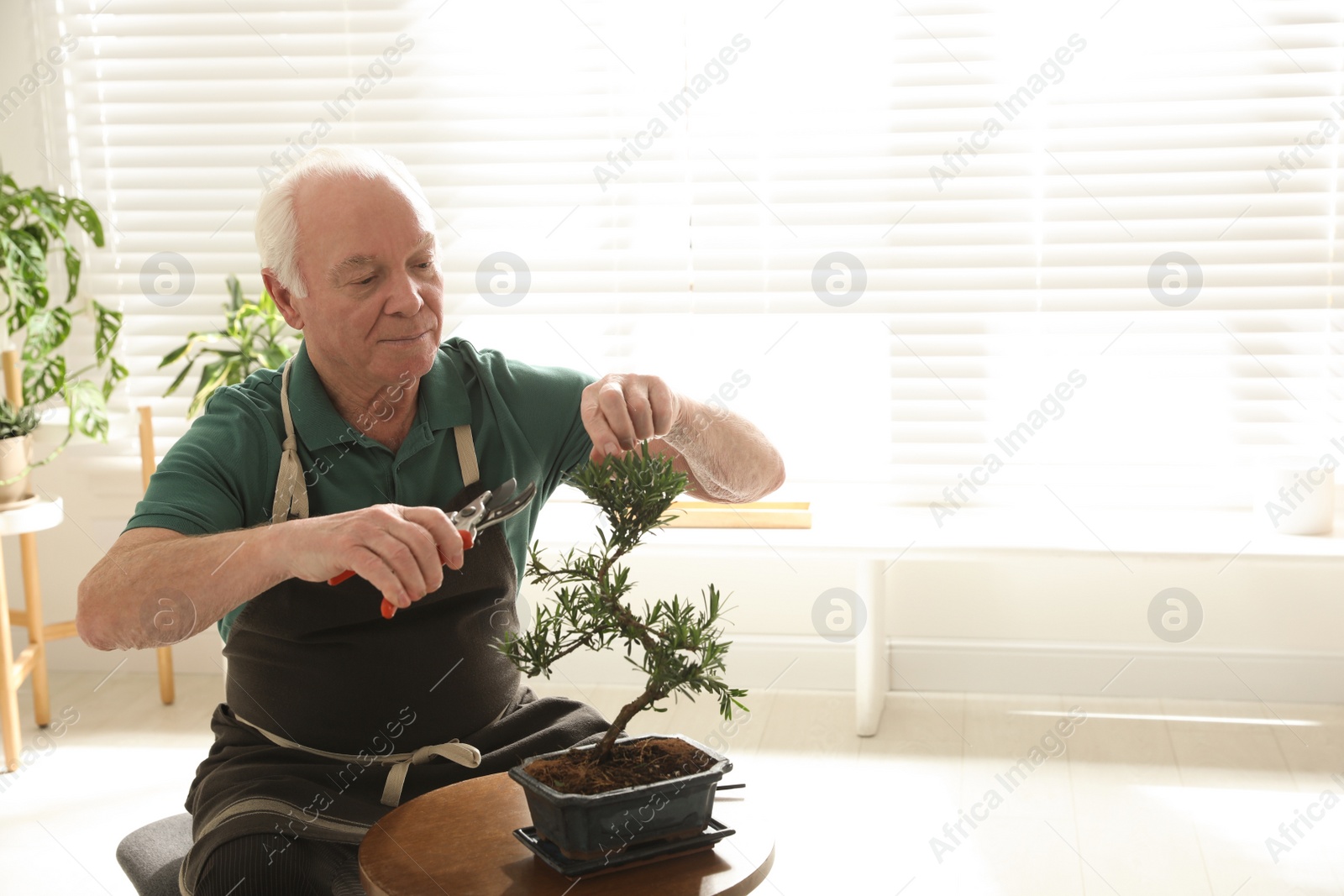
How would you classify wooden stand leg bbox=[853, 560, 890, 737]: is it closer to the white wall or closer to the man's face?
the white wall

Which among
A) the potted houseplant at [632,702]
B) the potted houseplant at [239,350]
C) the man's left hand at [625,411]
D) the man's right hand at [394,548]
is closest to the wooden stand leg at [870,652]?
the potted houseplant at [239,350]

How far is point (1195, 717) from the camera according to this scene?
3508mm

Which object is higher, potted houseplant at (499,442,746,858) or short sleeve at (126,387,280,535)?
short sleeve at (126,387,280,535)

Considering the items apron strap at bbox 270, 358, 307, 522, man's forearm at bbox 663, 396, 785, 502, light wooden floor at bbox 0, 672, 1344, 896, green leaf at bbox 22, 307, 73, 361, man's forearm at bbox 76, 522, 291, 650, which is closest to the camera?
man's forearm at bbox 76, 522, 291, 650

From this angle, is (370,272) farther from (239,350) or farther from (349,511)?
(239,350)

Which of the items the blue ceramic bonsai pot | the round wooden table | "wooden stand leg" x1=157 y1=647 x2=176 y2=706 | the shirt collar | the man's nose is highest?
the man's nose

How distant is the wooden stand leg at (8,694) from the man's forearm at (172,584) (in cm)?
197

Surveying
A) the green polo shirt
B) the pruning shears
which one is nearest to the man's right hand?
the pruning shears

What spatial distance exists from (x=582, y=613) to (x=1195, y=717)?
8.96 ft

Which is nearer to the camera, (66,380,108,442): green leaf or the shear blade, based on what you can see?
the shear blade

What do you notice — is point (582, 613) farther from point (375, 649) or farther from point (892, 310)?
point (892, 310)

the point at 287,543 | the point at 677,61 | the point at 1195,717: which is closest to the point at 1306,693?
the point at 1195,717

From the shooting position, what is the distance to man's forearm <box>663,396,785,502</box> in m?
1.84

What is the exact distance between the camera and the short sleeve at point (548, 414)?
191cm
